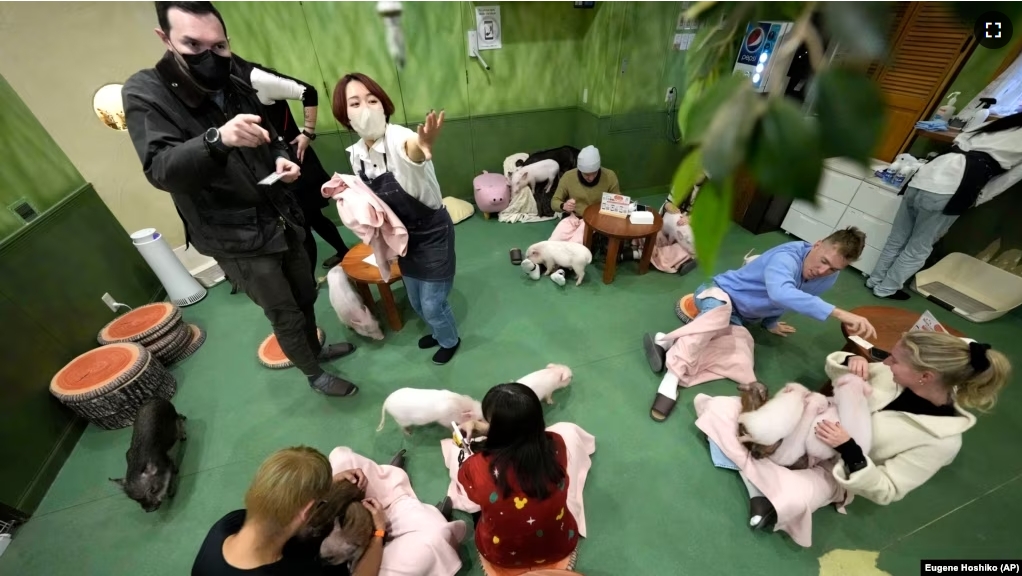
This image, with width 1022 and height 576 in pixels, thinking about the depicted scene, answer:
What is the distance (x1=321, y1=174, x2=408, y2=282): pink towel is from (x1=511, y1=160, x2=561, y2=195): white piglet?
7.34ft

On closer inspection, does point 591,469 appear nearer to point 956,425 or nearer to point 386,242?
point 956,425

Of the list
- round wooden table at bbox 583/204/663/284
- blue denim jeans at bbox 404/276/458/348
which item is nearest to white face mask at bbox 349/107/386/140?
blue denim jeans at bbox 404/276/458/348

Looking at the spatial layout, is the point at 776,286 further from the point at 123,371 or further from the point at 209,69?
the point at 123,371

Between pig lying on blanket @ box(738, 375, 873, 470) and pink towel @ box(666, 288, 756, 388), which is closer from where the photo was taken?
pig lying on blanket @ box(738, 375, 873, 470)

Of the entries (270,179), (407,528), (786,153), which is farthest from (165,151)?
(786,153)

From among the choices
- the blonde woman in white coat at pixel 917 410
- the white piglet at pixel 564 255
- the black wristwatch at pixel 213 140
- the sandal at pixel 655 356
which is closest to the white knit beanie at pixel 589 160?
the white piglet at pixel 564 255

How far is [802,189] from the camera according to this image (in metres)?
0.35

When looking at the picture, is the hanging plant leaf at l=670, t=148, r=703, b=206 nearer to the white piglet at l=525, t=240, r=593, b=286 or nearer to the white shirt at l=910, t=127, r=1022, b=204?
the white piglet at l=525, t=240, r=593, b=286

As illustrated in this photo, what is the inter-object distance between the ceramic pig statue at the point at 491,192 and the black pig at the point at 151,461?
281 centimetres

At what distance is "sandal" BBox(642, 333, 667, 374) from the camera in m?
2.36

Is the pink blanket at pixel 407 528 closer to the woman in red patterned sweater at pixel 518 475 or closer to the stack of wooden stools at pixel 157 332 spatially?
the woman in red patterned sweater at pixel 518 475

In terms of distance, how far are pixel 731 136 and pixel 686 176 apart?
0.05 m

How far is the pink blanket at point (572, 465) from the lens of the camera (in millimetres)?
1759

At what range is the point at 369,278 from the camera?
2.43 meters
